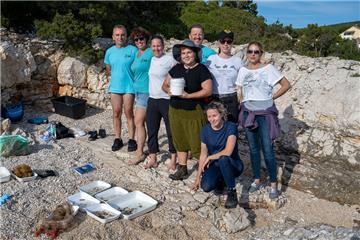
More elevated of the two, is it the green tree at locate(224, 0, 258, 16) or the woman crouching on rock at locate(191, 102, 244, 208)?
the green tree at locate(224, 0, 258, 16)

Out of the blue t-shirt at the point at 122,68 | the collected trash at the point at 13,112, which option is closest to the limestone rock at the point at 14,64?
the collected trash at the point at 13,112

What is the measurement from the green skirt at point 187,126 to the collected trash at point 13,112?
3914 mm

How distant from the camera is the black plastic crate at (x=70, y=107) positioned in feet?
25.5

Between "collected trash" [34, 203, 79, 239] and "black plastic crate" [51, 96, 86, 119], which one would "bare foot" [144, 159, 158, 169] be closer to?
"collected trash" [34, 203, 79, 239]

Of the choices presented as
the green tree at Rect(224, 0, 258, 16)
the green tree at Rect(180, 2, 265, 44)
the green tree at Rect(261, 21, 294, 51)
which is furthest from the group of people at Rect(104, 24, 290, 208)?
the green tree at Rect(224, 0, 258, 16)

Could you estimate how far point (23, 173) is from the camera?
4.99 m

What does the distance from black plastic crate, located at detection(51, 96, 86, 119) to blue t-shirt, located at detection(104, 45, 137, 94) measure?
2.56 m

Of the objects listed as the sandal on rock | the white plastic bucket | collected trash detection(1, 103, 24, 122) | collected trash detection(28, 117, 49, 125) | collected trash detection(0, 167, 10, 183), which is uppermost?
the white plastic bucket

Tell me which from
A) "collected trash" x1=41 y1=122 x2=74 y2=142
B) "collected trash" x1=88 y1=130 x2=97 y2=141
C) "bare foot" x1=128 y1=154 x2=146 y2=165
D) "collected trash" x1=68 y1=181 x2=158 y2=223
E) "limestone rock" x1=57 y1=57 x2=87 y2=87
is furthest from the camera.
→ "limestone rock" x1=57 y1=57 x2=87 y2=87

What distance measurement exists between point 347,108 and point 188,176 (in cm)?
298

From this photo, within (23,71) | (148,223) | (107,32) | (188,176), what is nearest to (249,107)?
(188,176)

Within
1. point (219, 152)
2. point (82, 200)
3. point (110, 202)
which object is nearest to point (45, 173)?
point (82, 200)

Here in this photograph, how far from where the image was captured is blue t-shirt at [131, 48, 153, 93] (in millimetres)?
5070

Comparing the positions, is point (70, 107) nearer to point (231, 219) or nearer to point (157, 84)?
point (157, 84)
